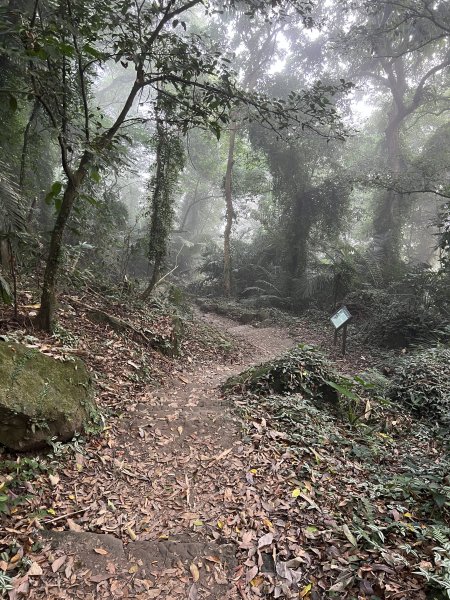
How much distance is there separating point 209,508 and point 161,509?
0.37 meters

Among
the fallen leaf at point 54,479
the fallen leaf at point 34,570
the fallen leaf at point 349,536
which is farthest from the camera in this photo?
the fallen leaf at point 54,479

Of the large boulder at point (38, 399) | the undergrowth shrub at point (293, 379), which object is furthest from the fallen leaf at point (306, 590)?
the undergrowth shrub at point (293, 379)

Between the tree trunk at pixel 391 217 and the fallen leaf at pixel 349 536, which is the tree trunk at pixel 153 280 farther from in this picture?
the tree trunk at pixel 391 217

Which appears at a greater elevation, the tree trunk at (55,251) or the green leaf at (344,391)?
the tree trunk at (55,251)

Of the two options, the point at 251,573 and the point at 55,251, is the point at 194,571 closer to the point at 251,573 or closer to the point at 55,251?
the point at 251,573

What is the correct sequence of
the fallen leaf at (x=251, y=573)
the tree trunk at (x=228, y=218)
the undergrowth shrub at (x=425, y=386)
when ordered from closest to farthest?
the fallen leaf at (x=251, y=573), the undergrowth shrub at (x=425, y=386), the tree trunk at (x=228, y=218)

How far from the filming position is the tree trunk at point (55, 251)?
13.3 feet

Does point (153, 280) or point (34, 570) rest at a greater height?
point (153, 280)

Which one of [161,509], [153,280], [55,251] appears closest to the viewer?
[161,509]

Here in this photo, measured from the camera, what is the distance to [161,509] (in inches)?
113

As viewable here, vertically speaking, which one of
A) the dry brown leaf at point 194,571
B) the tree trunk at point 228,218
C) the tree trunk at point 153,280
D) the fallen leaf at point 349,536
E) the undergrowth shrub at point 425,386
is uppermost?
the tree trunk at point 228,218

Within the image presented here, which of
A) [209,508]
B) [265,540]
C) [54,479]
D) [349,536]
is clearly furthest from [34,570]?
[349,536]

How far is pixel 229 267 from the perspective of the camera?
1559 cm

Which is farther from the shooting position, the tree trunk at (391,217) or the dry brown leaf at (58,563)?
the tree trunk at (391,217)
